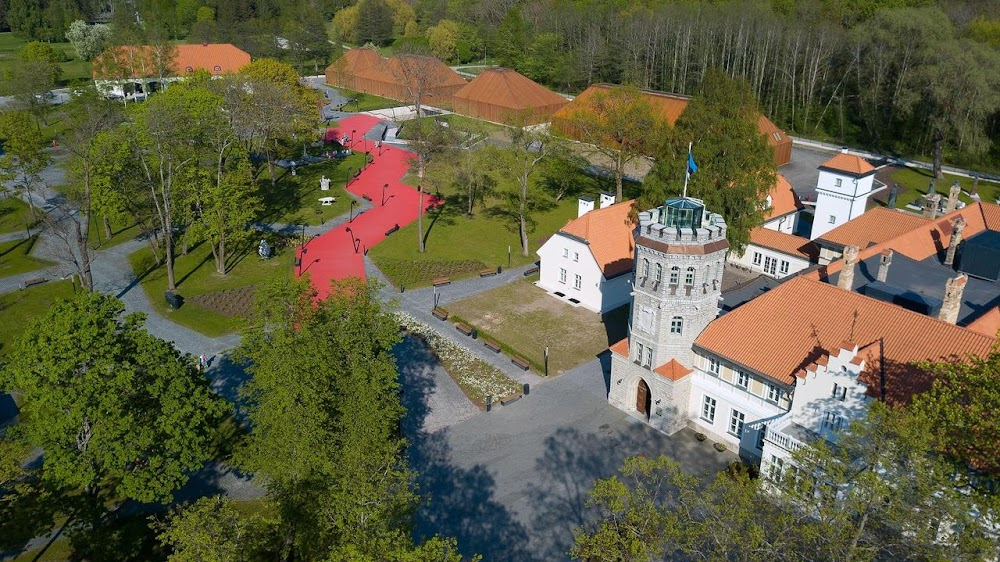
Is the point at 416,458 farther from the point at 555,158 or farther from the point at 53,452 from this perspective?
the point at 555,158

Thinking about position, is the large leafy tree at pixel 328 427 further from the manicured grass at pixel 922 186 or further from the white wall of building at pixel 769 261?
the manicured grass at pixel 922 186

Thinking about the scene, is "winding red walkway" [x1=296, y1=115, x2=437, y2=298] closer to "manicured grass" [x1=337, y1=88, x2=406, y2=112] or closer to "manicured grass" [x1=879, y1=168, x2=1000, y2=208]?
"manicured grass" [x1=337, y1=88, x2=406, y2=112]

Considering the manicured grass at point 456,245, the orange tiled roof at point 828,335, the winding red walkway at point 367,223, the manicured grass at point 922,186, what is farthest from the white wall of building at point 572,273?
the manicured grass at point 922,186

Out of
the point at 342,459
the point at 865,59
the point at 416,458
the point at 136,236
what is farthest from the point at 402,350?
the point at 865,59

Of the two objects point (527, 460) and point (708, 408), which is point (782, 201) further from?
point (527, 460)

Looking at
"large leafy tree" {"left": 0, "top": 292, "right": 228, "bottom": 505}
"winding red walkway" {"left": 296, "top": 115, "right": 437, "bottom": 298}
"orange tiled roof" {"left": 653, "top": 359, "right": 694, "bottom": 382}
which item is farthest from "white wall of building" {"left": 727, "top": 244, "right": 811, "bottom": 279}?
"large leafy tree" {"left": 0, "top": 292, "right": 228, "bottom": 505}

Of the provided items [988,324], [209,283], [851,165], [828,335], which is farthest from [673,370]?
[209,283]
